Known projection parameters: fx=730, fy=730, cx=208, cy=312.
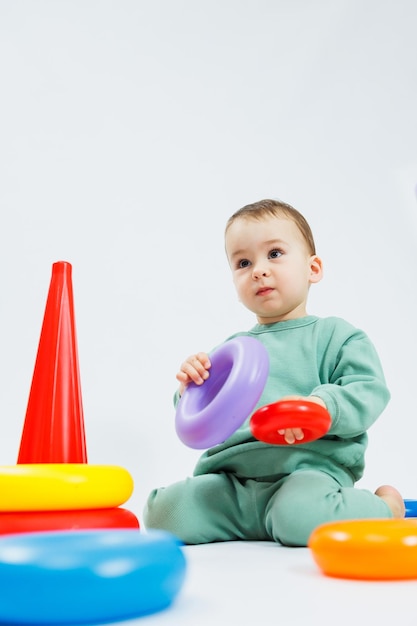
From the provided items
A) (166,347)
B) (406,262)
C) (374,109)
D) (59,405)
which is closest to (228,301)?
(166,347)

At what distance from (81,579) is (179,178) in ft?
5.15

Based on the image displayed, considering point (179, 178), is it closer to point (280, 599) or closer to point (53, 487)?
point (53, 487)

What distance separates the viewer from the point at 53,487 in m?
0.99

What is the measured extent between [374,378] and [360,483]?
25.4 inches

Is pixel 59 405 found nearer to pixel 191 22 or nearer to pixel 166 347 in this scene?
pixel 166 347

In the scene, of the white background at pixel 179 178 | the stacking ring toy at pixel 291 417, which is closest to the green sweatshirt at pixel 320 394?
the stacking ring toy at pixel 291 417

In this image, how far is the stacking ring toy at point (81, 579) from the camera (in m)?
0.59

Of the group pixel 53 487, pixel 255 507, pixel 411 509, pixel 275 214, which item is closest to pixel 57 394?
pixel 53 487

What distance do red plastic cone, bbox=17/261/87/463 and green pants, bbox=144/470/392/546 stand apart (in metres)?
0.20

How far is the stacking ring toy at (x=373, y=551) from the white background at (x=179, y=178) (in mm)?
972

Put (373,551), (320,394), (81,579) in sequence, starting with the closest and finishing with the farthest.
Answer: (81,579) < (373,551) < (320,394)

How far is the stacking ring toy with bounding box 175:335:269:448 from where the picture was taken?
3.44 ft

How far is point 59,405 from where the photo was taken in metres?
1.15

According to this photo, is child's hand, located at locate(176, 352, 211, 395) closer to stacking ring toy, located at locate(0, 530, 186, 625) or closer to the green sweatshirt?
the green sweatshirt
